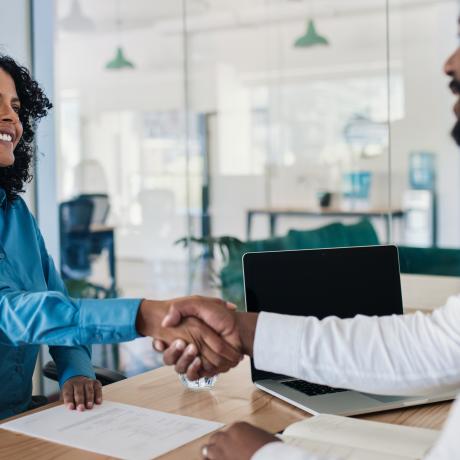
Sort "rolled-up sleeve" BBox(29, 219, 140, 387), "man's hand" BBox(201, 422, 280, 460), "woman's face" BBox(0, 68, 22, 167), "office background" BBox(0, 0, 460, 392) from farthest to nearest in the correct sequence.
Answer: "office background" BBox(0, 0, 460, 392) < "woman's face" BBox(0, 68, 22, 167) < "rolled-up sleeve" BBox(29, 219, 140, 387) < "man's hand" BBox(201, 422, 280, 460)

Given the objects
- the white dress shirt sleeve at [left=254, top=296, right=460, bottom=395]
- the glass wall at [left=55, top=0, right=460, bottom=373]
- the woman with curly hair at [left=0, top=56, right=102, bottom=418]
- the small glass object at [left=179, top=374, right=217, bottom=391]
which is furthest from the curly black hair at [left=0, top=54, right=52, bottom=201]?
the glass wall at [left=55, top=0, right=460, bottom=373]

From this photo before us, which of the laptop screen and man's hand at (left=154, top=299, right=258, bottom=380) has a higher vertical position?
the laptop screen

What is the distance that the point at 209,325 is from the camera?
67.5 inches

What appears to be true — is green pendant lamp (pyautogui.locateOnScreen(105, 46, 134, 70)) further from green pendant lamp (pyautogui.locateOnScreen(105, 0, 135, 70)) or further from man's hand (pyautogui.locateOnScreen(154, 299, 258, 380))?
man's hand (pyautogui.locateOnScreen(154, 299, 258, 380))

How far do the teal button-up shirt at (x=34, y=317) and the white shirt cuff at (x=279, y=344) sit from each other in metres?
0.31

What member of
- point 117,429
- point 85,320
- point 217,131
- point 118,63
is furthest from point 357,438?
point 118,63

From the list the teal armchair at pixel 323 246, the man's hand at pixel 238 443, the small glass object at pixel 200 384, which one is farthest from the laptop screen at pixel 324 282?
the teal armchair at pixel 323 246

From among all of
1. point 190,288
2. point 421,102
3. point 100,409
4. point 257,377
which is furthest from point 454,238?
point 100,409

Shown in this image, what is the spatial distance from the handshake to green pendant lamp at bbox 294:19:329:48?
2776mm

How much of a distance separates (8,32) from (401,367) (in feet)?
8.32

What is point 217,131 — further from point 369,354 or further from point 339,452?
point 339,452

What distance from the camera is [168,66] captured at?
3922mm

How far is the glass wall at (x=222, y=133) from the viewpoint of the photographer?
12.9 feet

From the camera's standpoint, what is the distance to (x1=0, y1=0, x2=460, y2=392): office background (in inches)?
154
